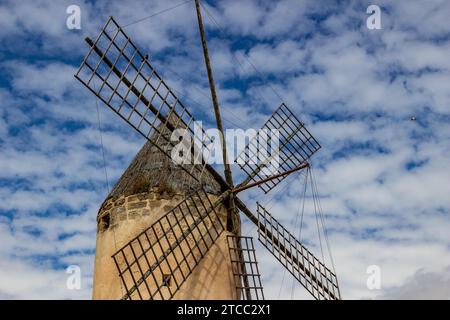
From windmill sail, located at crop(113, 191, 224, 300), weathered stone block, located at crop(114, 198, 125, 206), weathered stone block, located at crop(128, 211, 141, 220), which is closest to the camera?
windmill sail, located at crop(113, 191, 224, 300)

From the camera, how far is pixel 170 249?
18.4 ft

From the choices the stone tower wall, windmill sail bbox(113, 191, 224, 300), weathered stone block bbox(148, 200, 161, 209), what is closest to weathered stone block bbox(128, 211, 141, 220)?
the stone tower wall

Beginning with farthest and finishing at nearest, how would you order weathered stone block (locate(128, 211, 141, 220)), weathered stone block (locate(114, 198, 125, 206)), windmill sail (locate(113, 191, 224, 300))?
1. weathered stone block (locate(114, 198, 125, 206))
2. weathered stone block (locate(128, 211, 141, 220))
3. windmill sail (locate(113, 191, 224, 300))

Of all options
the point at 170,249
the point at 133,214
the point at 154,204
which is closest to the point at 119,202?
the point at 133,214

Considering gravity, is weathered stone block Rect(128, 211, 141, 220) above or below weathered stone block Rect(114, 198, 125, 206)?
below

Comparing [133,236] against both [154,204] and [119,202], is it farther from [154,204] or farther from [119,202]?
[119,202]

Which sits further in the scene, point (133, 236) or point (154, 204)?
point (154, 204)

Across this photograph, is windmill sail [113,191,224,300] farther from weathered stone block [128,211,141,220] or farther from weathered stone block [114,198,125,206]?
weathered stone block [114,198,125,206]

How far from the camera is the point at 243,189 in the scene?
689 cm

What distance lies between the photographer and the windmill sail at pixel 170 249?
5.50m

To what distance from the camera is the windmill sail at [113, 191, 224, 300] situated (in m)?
5.50
